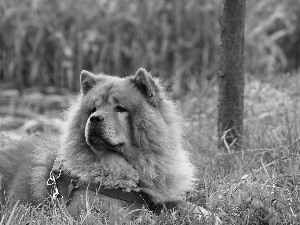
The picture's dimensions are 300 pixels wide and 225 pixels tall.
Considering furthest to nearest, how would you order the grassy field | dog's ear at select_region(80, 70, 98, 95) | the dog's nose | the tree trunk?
the tree trunk → dog's ear at select_region(80, 70, 98, 95) → the dog's nose → the grassy field

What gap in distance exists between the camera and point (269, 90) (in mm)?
6371

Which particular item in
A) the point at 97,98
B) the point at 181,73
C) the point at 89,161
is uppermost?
the point at 97,98

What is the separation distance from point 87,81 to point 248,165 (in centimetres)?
144

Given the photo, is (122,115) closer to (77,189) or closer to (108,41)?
(77,189)

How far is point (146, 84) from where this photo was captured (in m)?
3.75

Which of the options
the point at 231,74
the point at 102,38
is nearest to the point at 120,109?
the point at 231,74

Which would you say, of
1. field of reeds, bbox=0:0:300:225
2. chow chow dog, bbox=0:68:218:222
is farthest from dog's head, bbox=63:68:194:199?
field of reeds, bbox=0:0:300:225

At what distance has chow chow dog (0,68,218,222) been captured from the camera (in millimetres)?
3582

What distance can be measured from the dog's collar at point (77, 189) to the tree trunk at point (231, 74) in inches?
50.8

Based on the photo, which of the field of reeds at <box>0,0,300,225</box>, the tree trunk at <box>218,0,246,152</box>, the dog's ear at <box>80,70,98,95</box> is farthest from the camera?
the field of reeds at <box>0,0,300,225</box>

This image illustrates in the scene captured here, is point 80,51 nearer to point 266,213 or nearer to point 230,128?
point 230,128

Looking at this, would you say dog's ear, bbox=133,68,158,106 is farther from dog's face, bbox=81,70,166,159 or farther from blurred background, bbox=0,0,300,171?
blurred background, bbox=0,0,300,171

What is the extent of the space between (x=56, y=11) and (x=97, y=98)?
672 cm

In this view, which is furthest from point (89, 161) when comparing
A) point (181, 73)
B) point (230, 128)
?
point (181, 73)
